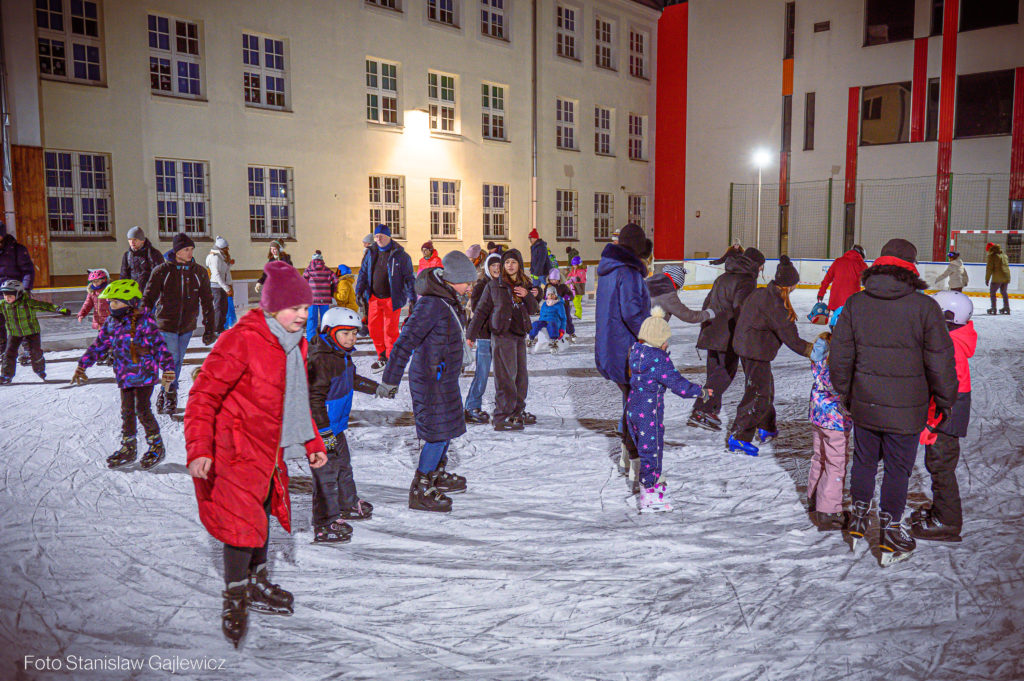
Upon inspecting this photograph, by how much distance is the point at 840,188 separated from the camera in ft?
84.2

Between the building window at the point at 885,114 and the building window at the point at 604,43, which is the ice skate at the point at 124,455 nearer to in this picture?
the building window at the point at 604,43

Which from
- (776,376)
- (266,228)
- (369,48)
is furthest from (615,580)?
(369,48)

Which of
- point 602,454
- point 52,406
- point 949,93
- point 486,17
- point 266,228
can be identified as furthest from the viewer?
point 949,93

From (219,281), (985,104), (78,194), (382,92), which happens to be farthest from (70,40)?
(985,104)

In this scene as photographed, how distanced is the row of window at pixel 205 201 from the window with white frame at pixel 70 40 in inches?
58.9

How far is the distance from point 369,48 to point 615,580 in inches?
718

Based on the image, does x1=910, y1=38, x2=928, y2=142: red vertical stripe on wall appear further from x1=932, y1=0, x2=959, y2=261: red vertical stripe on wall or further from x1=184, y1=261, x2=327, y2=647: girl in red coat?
x1=184, y1=261, x2=327, y2=647: girl in red coat

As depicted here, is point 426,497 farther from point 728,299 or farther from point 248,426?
point 728,299

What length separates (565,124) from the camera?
25.0 meters

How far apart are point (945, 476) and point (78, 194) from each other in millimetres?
15874

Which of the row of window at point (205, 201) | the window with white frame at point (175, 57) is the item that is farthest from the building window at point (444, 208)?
the window with white frame at point (175, 57)

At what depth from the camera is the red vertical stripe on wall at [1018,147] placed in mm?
22938

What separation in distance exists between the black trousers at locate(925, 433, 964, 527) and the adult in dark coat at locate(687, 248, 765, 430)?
211 cm

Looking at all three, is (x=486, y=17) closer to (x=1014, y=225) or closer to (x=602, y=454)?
(x=1014, y=225)
